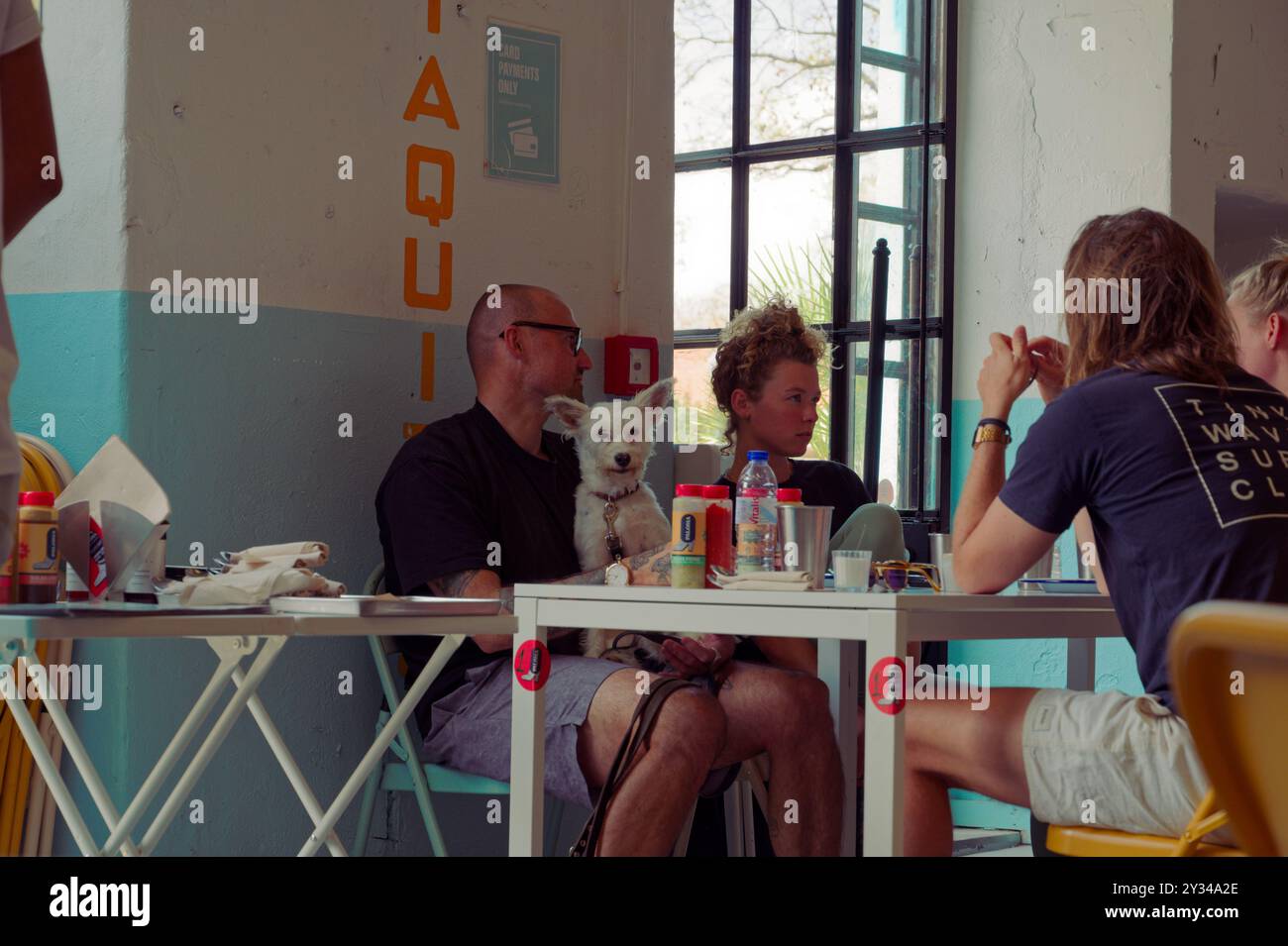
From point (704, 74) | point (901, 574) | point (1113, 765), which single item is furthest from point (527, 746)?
point (704, 74)

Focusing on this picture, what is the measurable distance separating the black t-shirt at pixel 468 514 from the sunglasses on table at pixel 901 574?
32.4 inches

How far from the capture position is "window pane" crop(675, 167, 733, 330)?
726cm

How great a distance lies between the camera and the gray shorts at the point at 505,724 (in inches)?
116

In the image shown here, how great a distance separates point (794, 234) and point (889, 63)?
826 mm

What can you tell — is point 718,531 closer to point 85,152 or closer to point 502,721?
point 502,721

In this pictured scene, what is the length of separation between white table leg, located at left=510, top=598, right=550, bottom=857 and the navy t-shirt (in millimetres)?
819

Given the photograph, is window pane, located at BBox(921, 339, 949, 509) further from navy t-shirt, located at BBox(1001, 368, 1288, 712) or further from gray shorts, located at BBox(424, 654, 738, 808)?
navy t-shirt, located at BBox(1001, 368, 1288, 712)

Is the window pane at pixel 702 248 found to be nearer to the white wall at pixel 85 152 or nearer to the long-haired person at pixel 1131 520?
the white wall at pixel 85 152

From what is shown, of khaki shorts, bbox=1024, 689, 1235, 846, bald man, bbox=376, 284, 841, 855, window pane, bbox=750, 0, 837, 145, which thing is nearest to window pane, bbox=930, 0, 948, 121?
window pane, bbox=750, 0, 837, 145

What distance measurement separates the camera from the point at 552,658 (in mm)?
3152

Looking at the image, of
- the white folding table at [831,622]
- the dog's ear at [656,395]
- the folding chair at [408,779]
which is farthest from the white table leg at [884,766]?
the dog's ear at [656,395]
